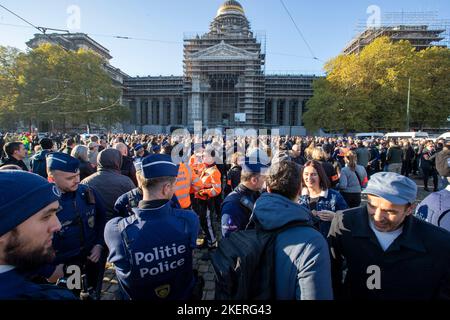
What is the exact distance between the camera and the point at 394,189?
1979 millimetres

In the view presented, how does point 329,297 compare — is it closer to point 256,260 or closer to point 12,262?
point 256,260

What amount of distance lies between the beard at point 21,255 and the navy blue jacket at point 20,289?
0.04 m

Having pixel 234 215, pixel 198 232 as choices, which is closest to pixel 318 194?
pixel 234 215

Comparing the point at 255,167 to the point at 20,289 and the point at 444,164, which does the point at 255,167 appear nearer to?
the point at 20,289

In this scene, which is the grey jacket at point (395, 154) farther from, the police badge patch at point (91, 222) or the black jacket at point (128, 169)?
the police badge patch at point (91, 222)

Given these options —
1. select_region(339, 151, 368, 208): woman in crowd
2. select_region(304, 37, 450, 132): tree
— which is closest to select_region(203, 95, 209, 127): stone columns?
select_region(304, 37, 450, 132): tree

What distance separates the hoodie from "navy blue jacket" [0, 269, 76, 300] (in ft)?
3.63

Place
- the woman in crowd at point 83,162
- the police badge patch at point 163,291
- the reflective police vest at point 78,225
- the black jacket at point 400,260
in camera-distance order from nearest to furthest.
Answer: the black jacket at point 400,260
the police badge patch at point 163,291
the reflective police vest at point 78,225
the woman in crowd at point 83,162

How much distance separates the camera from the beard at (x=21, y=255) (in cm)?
122

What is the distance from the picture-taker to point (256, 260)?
1.49 metres

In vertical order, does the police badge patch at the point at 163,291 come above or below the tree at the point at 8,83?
below

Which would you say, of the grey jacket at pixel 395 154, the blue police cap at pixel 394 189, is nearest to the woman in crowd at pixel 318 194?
the blue police cap at pixel 394 189

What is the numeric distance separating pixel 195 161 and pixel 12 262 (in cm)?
504

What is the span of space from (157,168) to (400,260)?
192 cm
